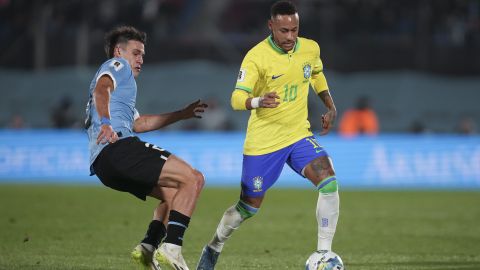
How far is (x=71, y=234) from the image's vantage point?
37.0ft

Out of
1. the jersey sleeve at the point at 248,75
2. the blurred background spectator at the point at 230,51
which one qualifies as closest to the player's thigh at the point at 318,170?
the jersey sleeve at the point at 248,75

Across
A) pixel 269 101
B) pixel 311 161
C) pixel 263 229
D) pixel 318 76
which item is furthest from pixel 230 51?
pixel 269 101

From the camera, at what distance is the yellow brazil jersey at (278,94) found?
26.7ft

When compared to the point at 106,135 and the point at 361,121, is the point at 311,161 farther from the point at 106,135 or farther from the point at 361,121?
the point at 361,121

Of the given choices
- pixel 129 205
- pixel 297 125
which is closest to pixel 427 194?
pixel 129 205

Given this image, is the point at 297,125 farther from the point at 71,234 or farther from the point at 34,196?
the point at 34,196

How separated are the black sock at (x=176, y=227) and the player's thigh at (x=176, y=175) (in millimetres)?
239

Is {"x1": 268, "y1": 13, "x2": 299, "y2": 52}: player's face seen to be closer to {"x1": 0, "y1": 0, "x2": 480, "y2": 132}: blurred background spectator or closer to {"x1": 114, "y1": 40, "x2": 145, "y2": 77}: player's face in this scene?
{"x1": 114, "y1": 40, "x2": 145, "y2": 77}: player's face

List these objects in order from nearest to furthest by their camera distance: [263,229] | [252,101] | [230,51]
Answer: [252,101]
[263,229]
[230,51]

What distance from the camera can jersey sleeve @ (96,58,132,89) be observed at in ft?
24.5

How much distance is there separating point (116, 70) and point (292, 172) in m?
11.8

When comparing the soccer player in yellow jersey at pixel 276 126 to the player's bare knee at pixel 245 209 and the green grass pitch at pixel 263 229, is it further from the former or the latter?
the green grass pitch at pixel 263 229

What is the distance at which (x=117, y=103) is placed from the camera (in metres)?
7.60

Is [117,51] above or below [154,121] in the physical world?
above
